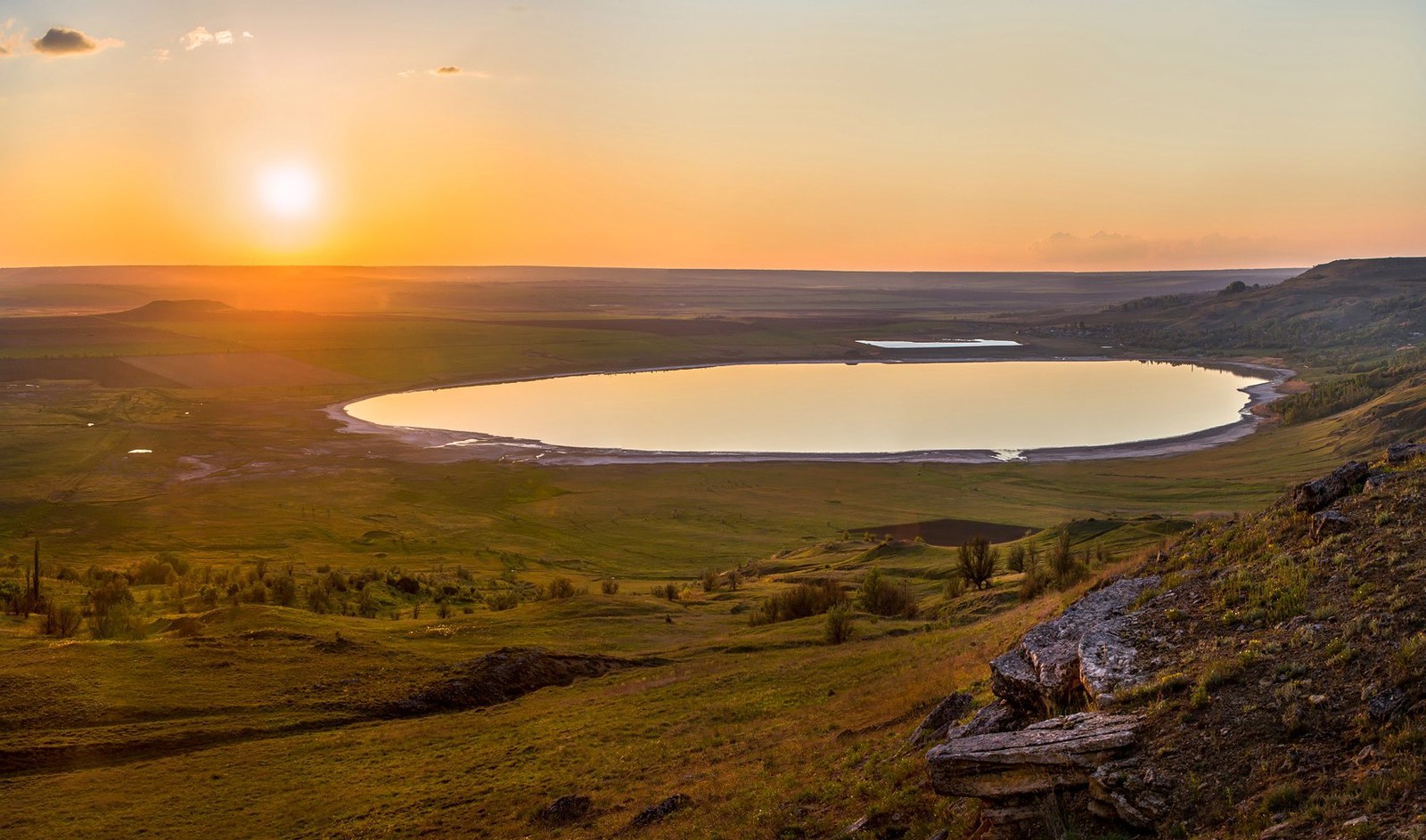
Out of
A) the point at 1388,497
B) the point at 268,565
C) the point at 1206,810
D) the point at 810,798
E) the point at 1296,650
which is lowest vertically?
the point at 268,565

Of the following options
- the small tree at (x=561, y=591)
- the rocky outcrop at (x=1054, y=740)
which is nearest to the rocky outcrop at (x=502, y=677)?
the small tree at (x=561, y=591)

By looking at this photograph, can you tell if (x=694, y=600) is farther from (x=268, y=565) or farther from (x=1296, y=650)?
(x=1296, y=650)

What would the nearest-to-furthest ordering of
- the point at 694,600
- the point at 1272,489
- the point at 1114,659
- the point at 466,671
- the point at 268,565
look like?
1. the point at 1114,659
2. the point at 466,671
3. the point at 694,600
4. the point at 268,565
5. the point at 1272,489

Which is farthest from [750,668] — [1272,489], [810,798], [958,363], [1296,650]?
[958,363]

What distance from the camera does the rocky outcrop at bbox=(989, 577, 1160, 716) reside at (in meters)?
13.4

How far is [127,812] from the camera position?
1852 centimetres

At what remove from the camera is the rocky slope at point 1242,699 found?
10242 millimetres

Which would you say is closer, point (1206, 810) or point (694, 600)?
point (1206, 810)

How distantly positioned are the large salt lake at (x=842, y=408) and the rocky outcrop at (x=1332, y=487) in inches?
2984

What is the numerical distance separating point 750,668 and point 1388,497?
16.0m

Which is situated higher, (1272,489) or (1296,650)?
(1296,650)

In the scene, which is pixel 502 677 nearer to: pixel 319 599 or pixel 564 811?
pixel 564 811

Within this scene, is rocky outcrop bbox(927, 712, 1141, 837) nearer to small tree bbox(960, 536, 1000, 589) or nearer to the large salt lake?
small tree bbox(960, 536, 1000, 589)

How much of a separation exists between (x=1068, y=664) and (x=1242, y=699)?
2488 mm
